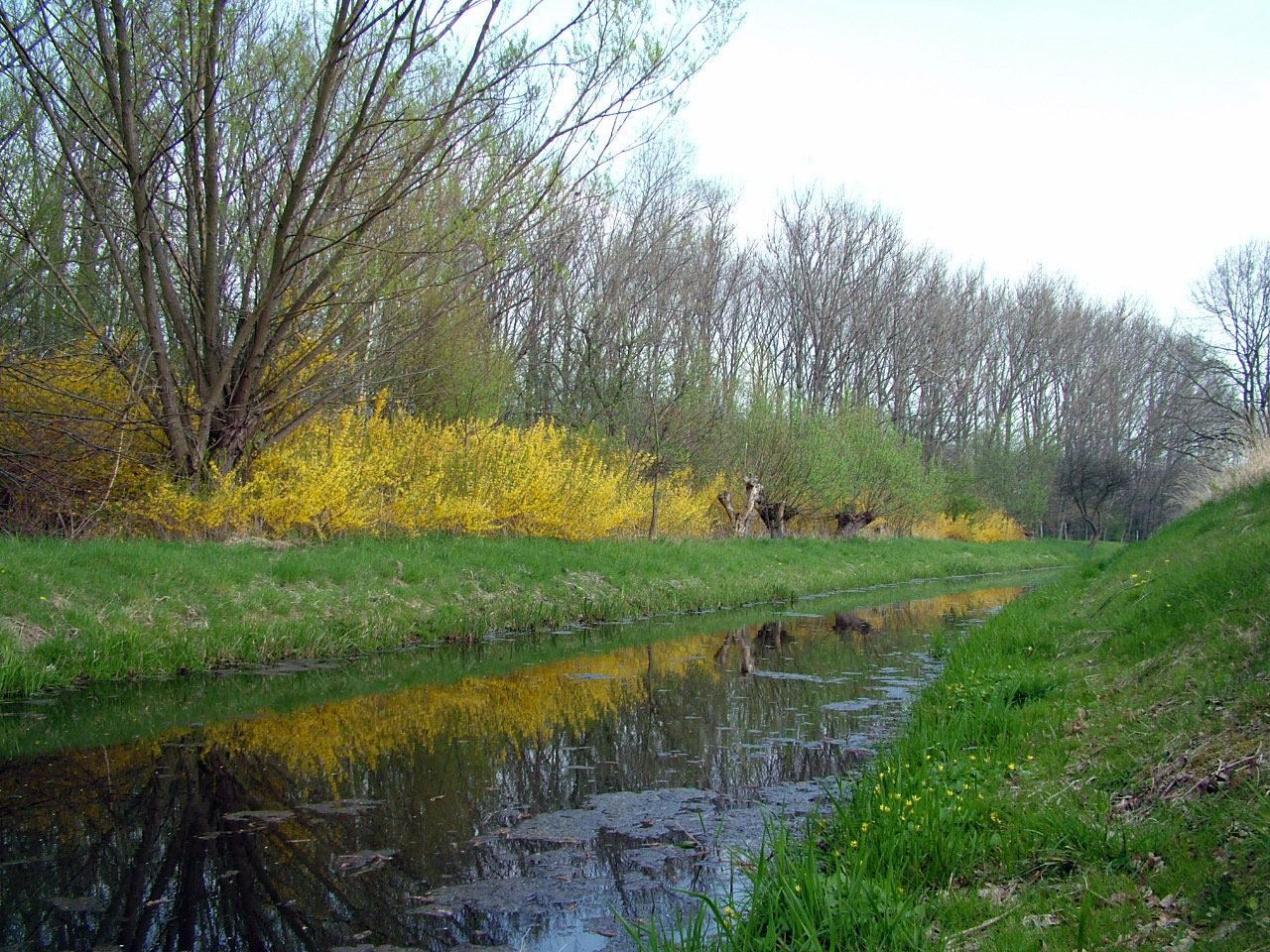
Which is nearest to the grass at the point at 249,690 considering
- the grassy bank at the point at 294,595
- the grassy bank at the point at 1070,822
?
the grassy bank at the point at 294,595

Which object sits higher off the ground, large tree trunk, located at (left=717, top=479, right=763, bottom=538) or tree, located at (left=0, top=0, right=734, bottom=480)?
tree, located at (left=0, top=0, right=734, bottom=480)

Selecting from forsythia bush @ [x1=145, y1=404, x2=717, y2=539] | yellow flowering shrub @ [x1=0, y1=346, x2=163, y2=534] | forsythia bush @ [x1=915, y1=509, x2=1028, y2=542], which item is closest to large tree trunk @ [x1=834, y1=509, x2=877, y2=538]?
forsythia bush @ [x1=915, y1=509, x2=1028, y2=542]

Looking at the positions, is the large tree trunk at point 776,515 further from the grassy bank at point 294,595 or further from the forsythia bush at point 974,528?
the forsythia bush at point 974,528

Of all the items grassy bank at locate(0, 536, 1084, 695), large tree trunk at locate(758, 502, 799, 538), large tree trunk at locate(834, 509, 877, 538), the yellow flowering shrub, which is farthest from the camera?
large tree trunk at locate(834, 509, 877, 538)

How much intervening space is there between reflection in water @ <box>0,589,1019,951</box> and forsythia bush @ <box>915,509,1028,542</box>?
31148 millimetres

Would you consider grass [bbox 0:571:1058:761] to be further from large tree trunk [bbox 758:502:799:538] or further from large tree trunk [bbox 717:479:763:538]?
large tree trunk [bbox 758:502:799:538]

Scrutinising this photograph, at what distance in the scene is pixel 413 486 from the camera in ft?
49.4

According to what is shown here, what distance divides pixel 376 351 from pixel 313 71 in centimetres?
416

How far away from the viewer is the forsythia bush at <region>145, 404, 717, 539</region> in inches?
495

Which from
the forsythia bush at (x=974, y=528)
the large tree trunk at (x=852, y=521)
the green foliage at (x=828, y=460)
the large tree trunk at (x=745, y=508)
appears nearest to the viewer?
the large tree trunk at (x=745, y=508)

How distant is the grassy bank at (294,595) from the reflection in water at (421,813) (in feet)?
6.62

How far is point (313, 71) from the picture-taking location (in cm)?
1182

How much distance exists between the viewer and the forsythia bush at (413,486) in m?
12.6

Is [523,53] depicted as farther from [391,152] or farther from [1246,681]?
[1246,681]
